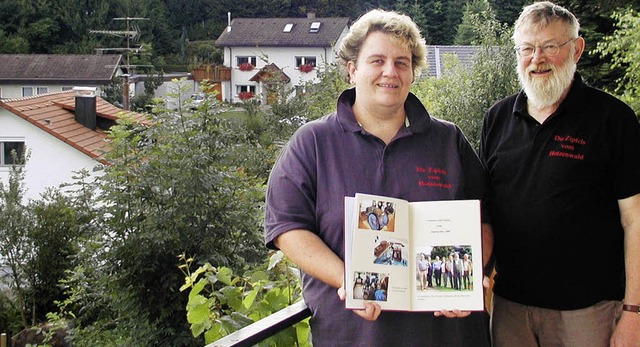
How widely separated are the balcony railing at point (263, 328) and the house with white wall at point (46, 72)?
4818cm

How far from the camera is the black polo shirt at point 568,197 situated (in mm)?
2408

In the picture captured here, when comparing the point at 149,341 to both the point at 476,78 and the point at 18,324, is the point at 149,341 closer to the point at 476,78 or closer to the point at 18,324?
the point at 476,78

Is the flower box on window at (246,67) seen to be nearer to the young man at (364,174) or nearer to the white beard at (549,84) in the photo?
the white beard at (549,84)

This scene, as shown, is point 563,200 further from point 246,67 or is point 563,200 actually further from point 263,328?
point 246,67

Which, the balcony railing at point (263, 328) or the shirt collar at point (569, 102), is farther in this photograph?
the shirt collar at point (569, 102)

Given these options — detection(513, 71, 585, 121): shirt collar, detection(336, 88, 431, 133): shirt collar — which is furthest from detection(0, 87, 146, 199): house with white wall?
detection(336, 88, 431, 133): shirt collar

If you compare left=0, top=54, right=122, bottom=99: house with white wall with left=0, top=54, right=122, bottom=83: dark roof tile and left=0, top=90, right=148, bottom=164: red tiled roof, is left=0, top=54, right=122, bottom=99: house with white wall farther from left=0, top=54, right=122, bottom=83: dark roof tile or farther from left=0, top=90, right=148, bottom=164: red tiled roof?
left=0, top=90, right=148, bottom=164: red tiled roof

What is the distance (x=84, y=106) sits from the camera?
974 inches

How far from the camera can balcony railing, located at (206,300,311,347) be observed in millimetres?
1879

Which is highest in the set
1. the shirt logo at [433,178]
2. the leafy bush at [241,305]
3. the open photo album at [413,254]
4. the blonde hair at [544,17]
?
the blonde hair at [544,17]

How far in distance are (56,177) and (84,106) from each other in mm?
2222

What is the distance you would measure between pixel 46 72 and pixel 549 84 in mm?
51592

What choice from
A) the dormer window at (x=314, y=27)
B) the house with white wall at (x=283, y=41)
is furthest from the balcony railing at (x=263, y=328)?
the dormer window at (x=314, y=27)

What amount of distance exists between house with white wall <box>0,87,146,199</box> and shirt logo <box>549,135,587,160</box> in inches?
875
